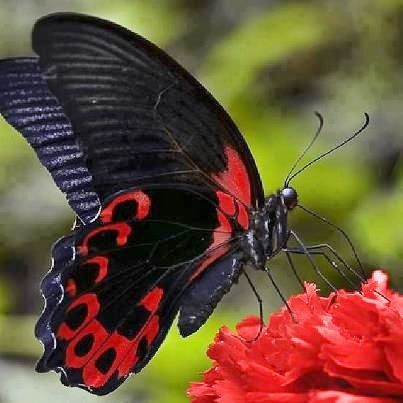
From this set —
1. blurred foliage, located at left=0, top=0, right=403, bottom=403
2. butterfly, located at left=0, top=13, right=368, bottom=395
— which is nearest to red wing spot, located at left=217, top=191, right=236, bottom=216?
butterfly, located at left=0, top=13, right=368, bottom=395

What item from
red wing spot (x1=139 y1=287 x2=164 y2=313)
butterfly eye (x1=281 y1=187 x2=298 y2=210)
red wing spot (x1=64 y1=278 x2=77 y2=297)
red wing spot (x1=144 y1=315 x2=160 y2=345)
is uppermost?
butterfly eye (x1=281 y1=187 x2=298 y2=210)

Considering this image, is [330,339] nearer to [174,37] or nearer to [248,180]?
[248,180]

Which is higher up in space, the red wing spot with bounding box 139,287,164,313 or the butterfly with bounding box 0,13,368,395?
the butterfly with bounding box 0,13,368,395

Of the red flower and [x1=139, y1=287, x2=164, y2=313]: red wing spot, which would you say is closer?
the red flower

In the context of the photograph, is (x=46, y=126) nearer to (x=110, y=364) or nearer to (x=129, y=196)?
(x=129, y=196)

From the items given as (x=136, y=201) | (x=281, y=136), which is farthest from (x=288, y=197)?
(x=281, y=136)

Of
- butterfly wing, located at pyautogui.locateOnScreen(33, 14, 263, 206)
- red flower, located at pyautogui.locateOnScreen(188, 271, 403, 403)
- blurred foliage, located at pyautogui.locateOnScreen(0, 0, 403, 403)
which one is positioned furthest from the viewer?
blurred foliage, located at pyautogui.locateOnScreen(0, 0, 403, 403)

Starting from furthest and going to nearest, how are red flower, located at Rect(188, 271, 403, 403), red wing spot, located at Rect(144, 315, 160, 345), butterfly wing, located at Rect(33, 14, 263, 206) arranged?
red wing spot, located at Rect(144, 315, 160, 345) → butterfly wing, located at Rect(33, 14, 263, 206) → red flower, located at Rect(188, 271, 403, 403)

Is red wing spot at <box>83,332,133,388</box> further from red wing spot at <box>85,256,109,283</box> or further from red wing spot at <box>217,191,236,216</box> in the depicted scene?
red wing spot at <box>217,191,236,216</box>
